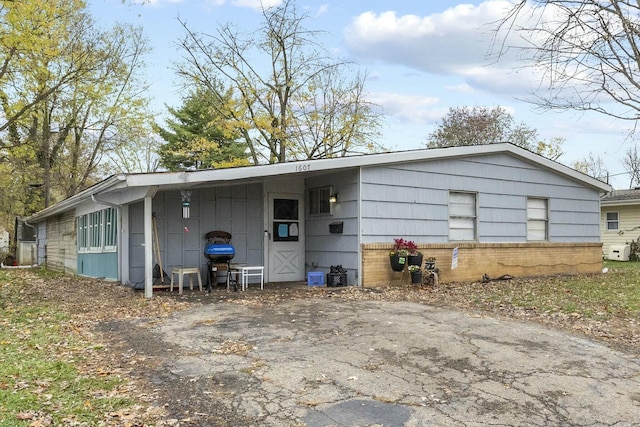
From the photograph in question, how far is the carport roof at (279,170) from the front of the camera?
8.24 m

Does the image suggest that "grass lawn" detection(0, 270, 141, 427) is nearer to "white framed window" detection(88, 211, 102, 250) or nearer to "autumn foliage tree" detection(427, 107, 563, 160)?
"white framed window" detection(88, 211, 102, 250)

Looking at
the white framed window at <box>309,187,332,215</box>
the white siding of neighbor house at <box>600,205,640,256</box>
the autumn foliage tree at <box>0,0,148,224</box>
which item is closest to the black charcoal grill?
the white framed window at <box>309,187,332,215</box>

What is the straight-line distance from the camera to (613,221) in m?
21.8

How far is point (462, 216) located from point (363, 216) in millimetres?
2985

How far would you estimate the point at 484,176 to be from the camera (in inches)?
473

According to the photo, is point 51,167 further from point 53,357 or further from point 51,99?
point 53,357

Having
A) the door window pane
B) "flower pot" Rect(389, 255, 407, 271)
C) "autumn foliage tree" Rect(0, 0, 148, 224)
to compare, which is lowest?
"flower pot" Rect(389, 255, 407, 271)

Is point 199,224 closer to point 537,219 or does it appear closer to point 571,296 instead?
point 571,296

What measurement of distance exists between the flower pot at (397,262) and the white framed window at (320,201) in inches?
71.2

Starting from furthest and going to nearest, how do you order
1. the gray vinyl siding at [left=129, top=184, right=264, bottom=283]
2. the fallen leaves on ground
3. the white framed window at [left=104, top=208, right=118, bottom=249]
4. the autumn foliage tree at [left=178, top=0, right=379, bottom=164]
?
the autumn foliage tree at [left=178, top=0, right=379, bottom=164] → the white framed window at [left=104, top=208, right=118, bottom=249] → the gray vinyl siding at [left=129, top=184, right=264, bottom=283] → the fallen leaves on ground

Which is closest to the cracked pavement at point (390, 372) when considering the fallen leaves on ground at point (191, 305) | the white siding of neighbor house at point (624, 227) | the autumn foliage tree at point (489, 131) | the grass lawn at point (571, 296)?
the fallen leaves on ground at point (191, 305)

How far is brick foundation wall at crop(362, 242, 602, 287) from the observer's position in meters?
10.3

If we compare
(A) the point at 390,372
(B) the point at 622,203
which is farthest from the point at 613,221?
(A) the point at 390,372

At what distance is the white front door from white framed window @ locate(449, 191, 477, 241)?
3512mm
